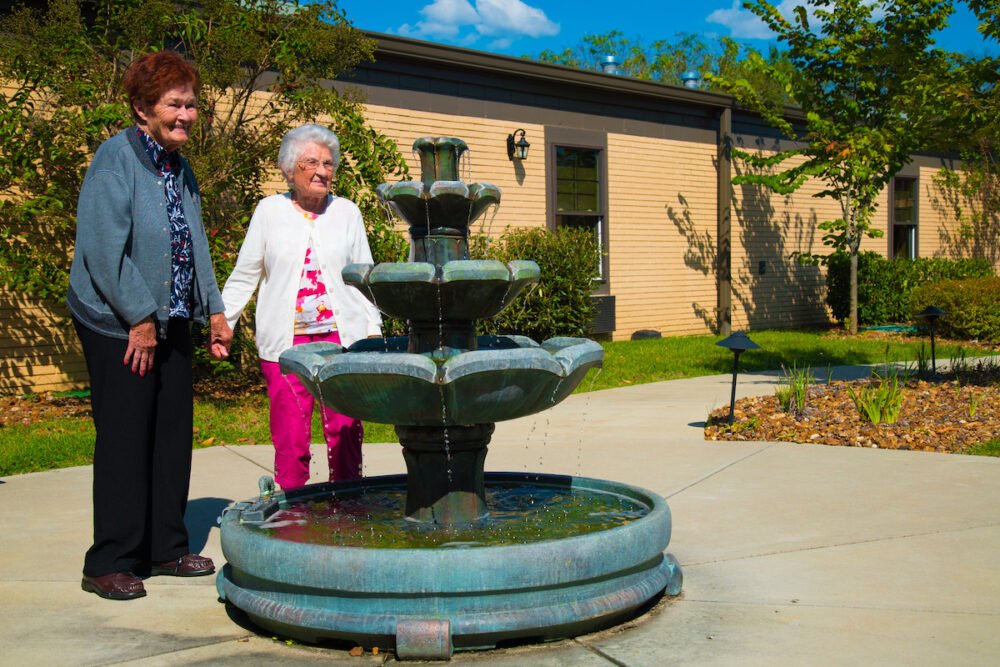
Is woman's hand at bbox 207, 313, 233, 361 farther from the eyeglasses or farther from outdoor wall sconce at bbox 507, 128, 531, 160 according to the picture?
outdoor wall sconce at bbox 507, 128, 531, 160

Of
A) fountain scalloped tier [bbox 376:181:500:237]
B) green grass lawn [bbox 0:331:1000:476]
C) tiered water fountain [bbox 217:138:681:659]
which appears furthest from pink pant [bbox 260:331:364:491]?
green grass lawn [bbox 0:331:1000:476]

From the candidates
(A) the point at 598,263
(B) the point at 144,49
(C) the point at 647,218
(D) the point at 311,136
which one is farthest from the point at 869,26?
(D) the point at 311,136

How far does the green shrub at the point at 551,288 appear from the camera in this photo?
1328 centimetres

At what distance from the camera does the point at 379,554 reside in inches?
132

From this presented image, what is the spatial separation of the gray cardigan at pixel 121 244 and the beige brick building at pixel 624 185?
676 centimetres

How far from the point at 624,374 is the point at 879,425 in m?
4.59

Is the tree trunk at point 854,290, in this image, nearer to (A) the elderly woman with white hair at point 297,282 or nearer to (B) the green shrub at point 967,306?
(B) the green shrub at point 967,306

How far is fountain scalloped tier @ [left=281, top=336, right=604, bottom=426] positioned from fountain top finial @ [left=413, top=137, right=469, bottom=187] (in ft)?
2.60

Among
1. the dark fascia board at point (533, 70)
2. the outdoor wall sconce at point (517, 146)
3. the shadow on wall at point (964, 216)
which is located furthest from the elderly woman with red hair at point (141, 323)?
the shadow on wall at point (964, 216)

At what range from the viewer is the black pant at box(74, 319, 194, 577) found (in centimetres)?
403

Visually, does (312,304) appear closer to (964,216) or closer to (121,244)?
(121,244)

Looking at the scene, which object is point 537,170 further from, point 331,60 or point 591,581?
point 591,581

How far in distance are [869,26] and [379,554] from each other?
15.8 metres

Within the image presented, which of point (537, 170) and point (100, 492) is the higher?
point (537, 170)
